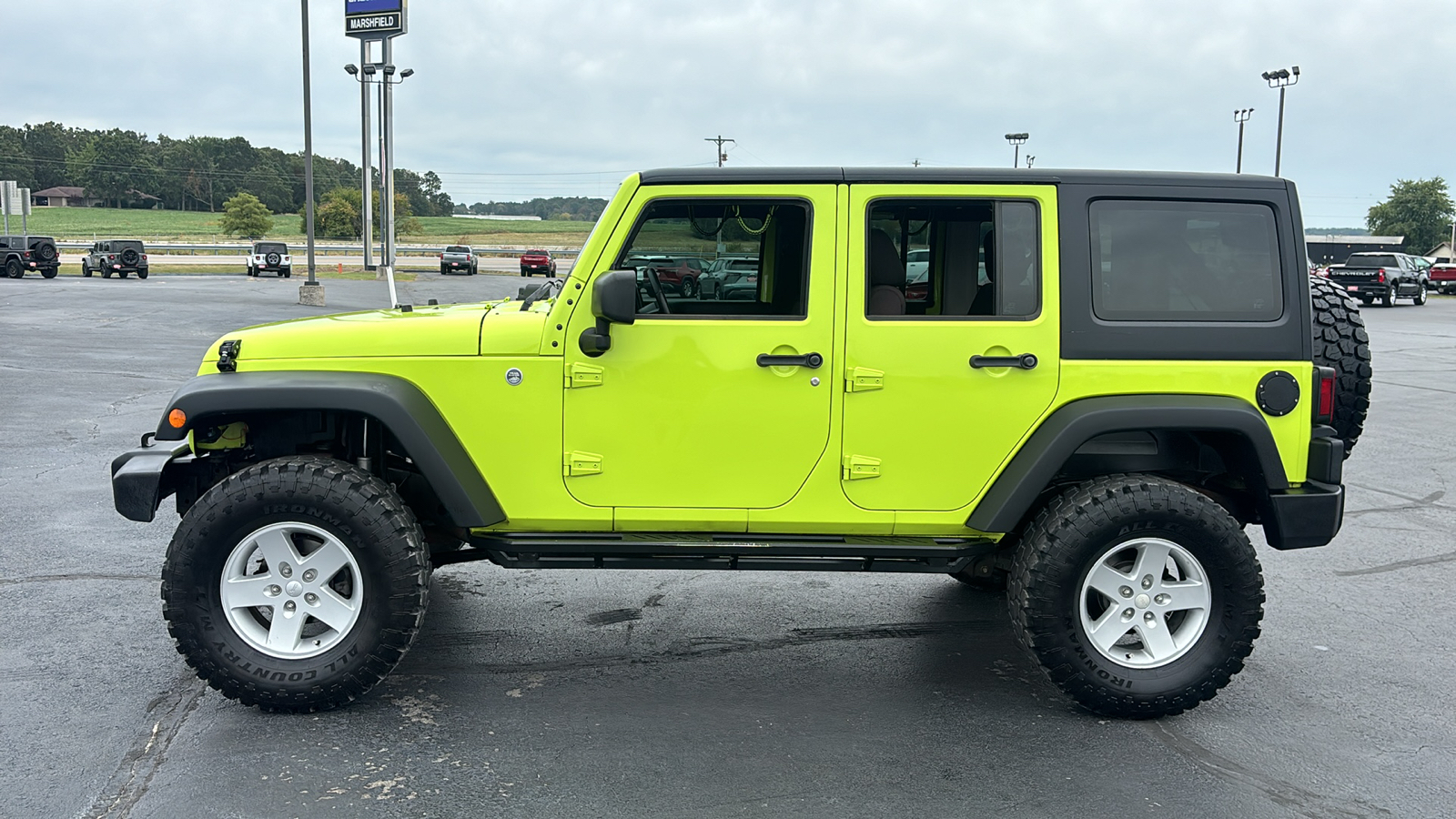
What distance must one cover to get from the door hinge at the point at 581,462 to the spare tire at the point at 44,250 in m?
41.9

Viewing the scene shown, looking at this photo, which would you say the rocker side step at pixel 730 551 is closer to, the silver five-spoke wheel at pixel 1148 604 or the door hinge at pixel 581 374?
the silver five-spoke wheel at pixel 1148 604

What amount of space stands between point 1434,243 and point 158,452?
122 m

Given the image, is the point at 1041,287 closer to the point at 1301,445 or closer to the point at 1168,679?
the point at 1301,445

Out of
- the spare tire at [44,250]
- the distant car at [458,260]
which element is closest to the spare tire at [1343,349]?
the spare tire at [44,250]

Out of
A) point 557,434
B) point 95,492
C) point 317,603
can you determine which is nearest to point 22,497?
point 95,492

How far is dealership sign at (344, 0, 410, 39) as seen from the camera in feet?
122

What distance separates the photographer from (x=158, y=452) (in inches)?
181

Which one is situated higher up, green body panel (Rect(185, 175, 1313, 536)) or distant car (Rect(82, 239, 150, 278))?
distant car (Rect(82, 239, 150, 278))

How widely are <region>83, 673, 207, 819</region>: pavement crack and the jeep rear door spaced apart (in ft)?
8.29

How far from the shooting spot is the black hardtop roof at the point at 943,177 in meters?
4.29

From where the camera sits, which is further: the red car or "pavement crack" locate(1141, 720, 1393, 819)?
the red car

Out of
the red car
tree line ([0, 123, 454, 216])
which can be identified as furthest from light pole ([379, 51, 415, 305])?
tree line ([0, 123, 454, 216])

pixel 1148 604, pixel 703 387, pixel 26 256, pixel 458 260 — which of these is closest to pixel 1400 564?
pixel 1148 604

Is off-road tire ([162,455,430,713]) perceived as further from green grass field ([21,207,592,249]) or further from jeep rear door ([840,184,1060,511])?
green grass field ([21,207,592,249])
